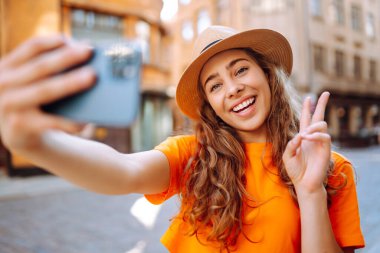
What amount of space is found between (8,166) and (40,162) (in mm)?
10709

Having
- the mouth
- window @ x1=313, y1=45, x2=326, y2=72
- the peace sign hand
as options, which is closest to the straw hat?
the mouth

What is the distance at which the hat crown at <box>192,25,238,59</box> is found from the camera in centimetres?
140

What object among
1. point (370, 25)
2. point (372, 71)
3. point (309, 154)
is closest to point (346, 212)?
point (309, 154)

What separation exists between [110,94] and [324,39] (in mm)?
19853

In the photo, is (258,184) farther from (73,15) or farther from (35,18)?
(73,15)

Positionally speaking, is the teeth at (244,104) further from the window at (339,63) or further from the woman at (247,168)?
the window at (339,63)

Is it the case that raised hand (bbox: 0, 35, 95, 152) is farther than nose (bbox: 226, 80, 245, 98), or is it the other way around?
nose (bbox: 226, 80, 245, 98)

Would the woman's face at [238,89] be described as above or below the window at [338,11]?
below

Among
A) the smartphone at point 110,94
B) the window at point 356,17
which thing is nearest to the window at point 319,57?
the window at point 356,17

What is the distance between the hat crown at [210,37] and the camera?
1.40 metres

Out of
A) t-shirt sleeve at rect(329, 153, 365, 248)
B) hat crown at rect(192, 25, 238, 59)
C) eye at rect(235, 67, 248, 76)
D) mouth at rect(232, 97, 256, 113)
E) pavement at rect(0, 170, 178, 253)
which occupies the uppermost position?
hat crown at rect(192, 25, 238, 59)

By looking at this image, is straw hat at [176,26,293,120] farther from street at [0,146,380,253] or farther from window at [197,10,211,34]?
window at [197,10,211,34]

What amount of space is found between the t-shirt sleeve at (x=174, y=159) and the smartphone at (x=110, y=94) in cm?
80

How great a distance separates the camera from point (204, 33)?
4.81 ft
